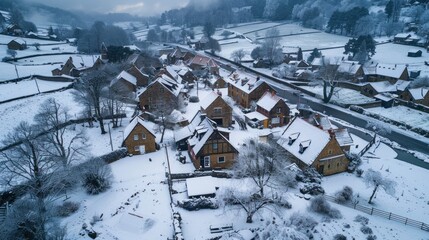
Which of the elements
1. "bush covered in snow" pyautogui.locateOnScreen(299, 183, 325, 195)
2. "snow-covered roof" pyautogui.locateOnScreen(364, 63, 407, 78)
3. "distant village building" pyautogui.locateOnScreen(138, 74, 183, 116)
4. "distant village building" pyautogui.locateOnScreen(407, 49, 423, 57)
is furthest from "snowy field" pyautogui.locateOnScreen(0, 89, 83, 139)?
"distant village building" pyautogui.locateOnScreen(407, 49, 423, 57)

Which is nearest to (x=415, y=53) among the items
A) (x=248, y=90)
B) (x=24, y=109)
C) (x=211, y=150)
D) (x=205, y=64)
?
(x=205, y=64)

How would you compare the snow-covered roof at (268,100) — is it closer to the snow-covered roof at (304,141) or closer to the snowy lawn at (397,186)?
the snow-covered roof at (304,141)

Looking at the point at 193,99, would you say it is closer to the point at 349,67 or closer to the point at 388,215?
the point at 388,215

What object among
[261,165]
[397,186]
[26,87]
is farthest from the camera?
[26,87]

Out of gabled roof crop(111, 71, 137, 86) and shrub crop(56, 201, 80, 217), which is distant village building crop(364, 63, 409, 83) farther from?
shrub crop(56, 201, 80, 217)

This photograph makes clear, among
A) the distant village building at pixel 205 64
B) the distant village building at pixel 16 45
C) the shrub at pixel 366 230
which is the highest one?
the distant village building at pixel 16 45

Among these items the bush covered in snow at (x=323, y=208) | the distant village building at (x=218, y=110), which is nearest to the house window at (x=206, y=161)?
the bush covered in snow at (x=323, y=208)
